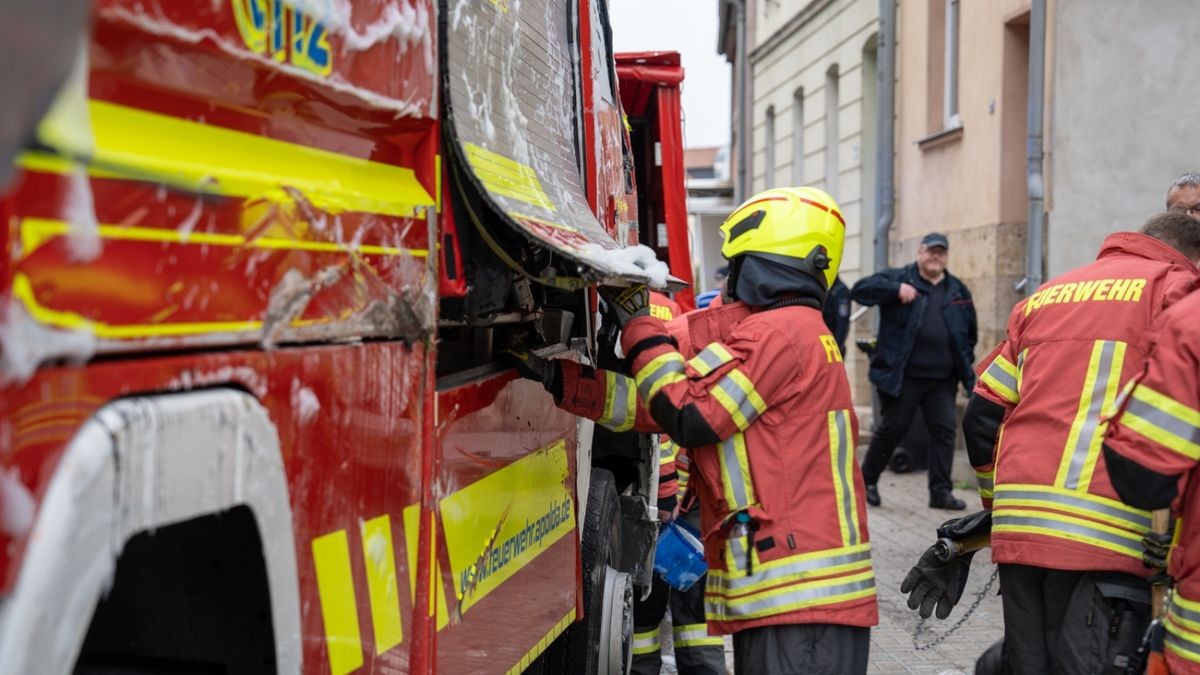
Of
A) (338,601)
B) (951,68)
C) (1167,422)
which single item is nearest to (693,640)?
(1167,422)

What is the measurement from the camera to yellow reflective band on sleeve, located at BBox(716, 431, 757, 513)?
10.2 feet

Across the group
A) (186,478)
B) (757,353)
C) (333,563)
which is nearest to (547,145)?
(757,353)

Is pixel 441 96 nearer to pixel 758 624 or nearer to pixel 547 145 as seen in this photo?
pixel 547 145

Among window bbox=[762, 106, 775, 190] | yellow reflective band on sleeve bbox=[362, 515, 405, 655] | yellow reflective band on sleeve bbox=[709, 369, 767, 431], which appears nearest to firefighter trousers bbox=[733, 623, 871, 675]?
yellow reflective band on sleeve bbox=[709, 369, 767, 431]

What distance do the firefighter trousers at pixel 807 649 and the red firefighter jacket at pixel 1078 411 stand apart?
653 mm

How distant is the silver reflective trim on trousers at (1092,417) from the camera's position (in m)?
3.42

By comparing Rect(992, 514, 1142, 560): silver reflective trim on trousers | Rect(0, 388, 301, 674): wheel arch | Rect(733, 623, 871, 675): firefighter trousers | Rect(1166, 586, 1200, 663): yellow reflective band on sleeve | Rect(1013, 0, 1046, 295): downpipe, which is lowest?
Result: Rect(733, 623, 871, 675): firefighter trousers

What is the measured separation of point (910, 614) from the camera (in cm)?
617

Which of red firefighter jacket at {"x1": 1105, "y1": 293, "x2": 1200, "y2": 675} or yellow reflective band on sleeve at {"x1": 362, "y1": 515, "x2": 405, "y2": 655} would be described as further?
red firefighter jacket at {"x1": 1105, "y1": 293, "x2": 1200, "y2": 675}

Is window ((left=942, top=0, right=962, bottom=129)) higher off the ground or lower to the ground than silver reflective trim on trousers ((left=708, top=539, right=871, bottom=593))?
higher

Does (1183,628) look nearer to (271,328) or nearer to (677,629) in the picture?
(677,629)

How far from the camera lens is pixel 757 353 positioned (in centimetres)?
306

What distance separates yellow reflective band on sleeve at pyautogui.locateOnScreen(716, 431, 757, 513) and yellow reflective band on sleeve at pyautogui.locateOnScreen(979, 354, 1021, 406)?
3.54 ft

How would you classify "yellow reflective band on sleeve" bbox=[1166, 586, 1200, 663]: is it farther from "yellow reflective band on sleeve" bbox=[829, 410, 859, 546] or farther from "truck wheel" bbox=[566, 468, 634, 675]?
"truck wheel" bbox=[566, 468, 634, 675]
